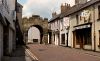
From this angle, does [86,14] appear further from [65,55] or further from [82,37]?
[65,55]

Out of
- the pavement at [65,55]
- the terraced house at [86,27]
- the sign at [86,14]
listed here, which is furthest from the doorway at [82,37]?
the pavement at [65,55]

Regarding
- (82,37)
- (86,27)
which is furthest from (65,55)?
(82,37)

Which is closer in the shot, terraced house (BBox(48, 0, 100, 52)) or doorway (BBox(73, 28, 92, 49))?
terraced house (BBox(48, 0, 100, 52))

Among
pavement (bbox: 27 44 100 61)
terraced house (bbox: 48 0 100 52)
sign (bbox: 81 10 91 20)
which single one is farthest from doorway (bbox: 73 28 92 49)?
pavement (bbox: 27 44 100 61)

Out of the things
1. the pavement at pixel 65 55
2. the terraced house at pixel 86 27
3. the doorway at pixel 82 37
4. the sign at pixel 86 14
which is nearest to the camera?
the pavement at pixel 65 55

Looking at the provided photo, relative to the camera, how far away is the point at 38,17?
70438 millimetres

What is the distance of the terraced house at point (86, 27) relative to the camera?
35.8 m

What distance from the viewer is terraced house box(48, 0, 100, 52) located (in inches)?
1411

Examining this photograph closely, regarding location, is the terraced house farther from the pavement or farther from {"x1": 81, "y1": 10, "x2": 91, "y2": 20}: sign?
the pavement

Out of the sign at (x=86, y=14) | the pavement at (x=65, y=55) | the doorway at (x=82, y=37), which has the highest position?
the sign at (x=86, y=14)

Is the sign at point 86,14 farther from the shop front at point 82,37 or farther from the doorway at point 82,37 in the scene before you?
the doorway at point 82,37

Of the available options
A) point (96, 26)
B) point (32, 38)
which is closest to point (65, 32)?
point (96, 26)

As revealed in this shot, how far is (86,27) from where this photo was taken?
128 feet

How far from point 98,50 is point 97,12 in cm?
483
